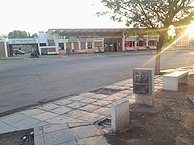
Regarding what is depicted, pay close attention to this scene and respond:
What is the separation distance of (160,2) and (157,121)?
7.43 metres

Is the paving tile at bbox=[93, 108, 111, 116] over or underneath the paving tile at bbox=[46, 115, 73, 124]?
over

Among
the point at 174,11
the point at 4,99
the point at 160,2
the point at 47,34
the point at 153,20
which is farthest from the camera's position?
the point at 47,34

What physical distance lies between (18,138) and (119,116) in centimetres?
235

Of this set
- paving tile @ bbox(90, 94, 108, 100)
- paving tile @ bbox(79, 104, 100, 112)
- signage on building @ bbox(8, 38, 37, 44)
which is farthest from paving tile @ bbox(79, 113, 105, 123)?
signage on building @ bbox(8, 38, 37, 44)

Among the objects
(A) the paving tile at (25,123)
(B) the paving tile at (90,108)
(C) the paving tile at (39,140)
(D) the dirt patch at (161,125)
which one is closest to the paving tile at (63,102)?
(B) the paving tile at (90,108)

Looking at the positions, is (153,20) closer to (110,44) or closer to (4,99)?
(4,99)

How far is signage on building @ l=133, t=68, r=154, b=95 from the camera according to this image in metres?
6.43

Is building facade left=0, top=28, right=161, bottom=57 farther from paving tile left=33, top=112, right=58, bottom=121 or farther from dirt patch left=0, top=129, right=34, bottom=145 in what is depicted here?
dirt patch left=0, top=129, right=34, bottom=145

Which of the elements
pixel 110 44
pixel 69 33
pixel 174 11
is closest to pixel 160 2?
pixel 174 11

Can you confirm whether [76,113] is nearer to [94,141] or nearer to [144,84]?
[94,141]

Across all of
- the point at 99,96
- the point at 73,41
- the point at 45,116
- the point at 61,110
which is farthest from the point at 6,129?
the point at 73,41

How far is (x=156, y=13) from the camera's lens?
12203mm

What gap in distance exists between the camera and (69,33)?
167 feet

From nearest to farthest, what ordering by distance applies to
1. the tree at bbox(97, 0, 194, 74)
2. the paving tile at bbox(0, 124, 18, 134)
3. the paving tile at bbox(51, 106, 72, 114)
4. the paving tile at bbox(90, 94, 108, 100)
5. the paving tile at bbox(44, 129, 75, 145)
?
Answer: the paving tile at bbox(44, 129, 75, 145), the paving tile at bbox(0, 124, 18, 134), the paving tile at bbox(51, 106, 72, 114), the paving tile at bbox(90, 94, 108, 100), the tree at bbox(97, 0, 194, 74)
